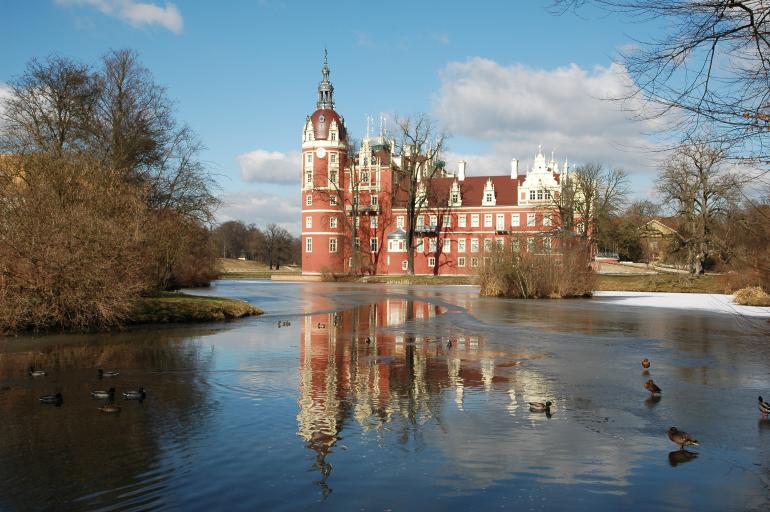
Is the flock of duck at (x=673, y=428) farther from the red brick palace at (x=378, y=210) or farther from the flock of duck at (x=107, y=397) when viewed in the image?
the red brick palace at (x=378, y=210)

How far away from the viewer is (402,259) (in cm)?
9375

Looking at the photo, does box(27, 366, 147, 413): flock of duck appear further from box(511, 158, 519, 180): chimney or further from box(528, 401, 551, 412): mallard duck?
box(511, 158, 519, 180): chimney

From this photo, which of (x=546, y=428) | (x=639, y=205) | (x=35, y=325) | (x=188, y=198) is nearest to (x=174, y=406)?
(x=546, y=428)

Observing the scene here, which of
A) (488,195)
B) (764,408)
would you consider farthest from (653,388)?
(488,195)

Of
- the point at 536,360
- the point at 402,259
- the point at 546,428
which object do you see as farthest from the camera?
the point at 402,259

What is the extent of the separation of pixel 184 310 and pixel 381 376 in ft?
54.1

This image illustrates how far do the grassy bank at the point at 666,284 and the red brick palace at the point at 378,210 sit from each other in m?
31.2

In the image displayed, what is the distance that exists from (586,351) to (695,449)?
1040cm

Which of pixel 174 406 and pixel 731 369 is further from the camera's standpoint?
pixel 731 369

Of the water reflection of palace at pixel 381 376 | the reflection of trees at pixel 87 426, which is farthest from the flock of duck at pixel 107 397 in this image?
the water reflection of palace at pixel 381 376

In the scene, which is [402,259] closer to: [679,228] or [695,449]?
[679,228]

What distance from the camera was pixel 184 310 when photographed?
29.8 m

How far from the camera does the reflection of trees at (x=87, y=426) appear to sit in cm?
835

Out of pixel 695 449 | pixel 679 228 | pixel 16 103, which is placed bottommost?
pixel 695 449
